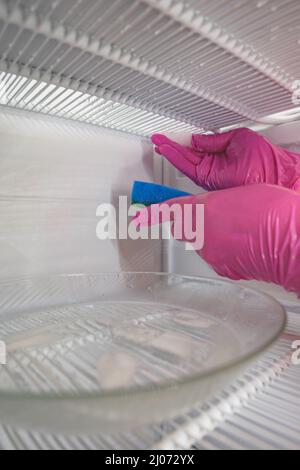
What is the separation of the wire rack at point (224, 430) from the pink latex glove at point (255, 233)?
17 centimetres

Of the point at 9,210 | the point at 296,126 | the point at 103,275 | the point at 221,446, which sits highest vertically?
the point at 296,126

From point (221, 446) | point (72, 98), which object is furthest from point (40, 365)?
point (72, 98)

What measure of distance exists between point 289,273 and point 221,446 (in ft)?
0.92

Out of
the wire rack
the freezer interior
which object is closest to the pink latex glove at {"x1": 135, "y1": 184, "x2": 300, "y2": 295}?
the freezer interior

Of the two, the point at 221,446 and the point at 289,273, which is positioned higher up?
the point at 289,273

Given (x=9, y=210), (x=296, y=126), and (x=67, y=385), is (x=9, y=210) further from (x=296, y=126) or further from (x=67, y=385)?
(x=296, y=126)

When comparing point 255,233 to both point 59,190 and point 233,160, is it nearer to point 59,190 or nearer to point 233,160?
point 233,160

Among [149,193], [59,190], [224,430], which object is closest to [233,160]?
[149,193]

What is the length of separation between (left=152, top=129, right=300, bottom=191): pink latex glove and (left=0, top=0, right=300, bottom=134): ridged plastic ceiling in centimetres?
7

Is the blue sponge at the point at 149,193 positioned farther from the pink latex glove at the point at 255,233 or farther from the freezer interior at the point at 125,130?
the pink latex glove at the point at 255,233

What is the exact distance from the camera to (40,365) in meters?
0.47

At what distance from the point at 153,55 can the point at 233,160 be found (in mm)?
299

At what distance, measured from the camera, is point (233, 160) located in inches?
28.3

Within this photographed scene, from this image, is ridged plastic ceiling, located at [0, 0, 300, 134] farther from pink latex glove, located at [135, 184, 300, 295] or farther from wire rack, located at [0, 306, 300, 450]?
wire rack, located at [0, 306, 300, 450]
